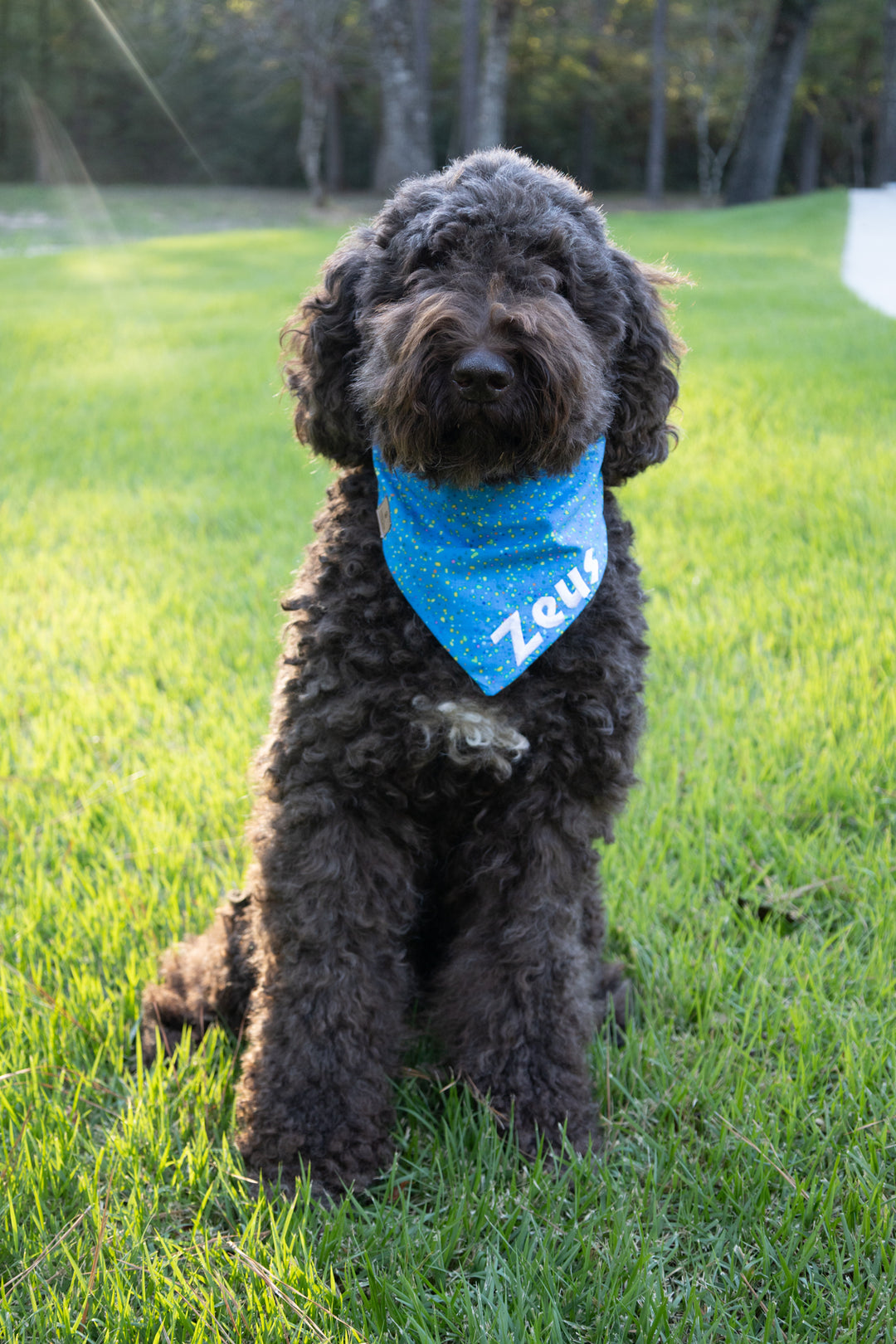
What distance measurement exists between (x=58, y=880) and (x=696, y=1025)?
1.97 meters

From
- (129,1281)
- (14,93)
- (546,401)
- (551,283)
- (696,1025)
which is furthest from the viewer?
(14,93)

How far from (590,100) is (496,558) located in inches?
1948

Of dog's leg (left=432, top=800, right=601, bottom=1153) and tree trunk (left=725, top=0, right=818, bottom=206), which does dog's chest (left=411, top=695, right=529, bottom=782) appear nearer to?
dog's leg (left=432, top=800, right=601, bottom=1153)

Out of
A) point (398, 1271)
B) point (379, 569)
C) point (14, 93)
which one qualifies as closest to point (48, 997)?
point (398, 1271)

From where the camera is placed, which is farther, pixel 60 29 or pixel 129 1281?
pixel 60 29

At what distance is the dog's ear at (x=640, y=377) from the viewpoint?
8.18 feet

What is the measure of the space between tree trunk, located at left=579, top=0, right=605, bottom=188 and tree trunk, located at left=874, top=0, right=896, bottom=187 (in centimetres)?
1151

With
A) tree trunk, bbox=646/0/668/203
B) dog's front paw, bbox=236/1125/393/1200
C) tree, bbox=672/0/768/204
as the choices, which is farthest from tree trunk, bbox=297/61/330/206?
dog's front paw, bbox=236/1125/393/1200

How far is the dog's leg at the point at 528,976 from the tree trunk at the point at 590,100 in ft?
152

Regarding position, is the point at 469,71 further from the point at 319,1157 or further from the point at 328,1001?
the point at 319,1157

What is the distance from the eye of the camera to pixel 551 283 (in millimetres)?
2268

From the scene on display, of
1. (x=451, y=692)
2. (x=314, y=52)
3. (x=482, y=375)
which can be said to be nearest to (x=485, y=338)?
(x=482, y=375)

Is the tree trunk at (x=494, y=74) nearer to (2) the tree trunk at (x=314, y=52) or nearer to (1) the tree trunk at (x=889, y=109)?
(2) the tree trunk at (x=314, y=52)

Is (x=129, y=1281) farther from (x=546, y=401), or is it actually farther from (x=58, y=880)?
(x=546, y=401)
